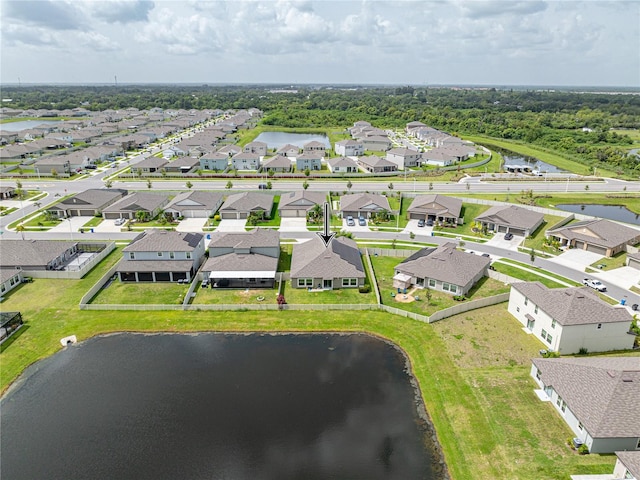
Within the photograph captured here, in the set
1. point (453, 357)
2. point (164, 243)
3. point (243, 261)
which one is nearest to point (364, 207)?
point (243, 261)

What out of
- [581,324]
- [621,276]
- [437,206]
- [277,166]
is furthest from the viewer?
[277,166]

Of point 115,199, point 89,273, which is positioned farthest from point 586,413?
point 115,199

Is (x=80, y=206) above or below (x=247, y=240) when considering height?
below

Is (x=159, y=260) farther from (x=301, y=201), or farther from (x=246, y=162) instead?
(x=246, y=162)

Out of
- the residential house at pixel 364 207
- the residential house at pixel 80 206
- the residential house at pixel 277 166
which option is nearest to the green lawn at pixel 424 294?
the residential house at pixel 364 207

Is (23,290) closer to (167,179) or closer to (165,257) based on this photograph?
(165,257)

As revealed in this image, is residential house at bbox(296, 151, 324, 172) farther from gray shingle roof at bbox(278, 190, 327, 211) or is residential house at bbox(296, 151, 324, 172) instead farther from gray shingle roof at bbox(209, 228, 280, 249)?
gray shingle roof at bbox(209, 228, 280, 249)
